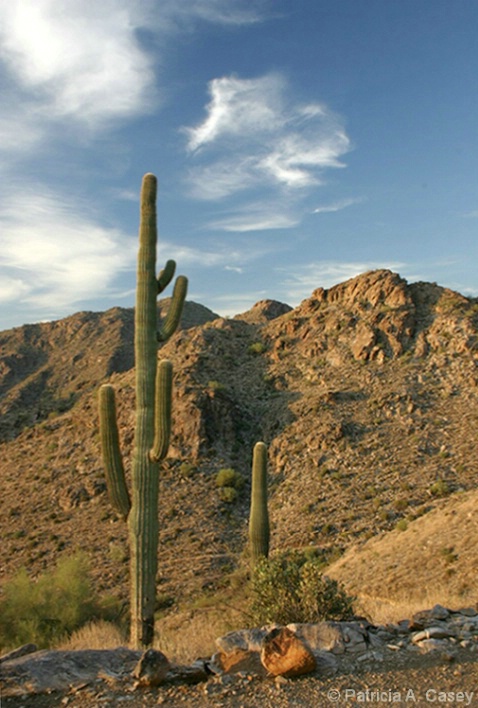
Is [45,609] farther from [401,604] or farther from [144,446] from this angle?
[401,604]

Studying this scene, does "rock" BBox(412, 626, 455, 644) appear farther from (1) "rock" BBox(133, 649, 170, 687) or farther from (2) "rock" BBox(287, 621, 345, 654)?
(1) "rock" BBox(133, 649, 170, 687)

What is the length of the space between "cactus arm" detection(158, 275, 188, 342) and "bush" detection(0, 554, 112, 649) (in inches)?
263

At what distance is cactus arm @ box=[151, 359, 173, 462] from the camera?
34.7ft

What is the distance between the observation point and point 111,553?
23953 millimetres

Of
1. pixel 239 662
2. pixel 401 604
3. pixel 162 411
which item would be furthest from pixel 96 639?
pixel 401 604

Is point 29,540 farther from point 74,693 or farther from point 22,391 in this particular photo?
point 22,391

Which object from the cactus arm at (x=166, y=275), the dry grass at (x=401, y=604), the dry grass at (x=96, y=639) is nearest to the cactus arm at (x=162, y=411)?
the cactus arm at (x=166, y=275)

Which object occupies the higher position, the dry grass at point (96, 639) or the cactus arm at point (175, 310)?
the cactus arm at point (175, 310)

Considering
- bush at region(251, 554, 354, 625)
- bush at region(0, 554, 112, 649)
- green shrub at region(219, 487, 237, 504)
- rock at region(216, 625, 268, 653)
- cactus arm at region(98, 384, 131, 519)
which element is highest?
cactus arm at region(98, 384, 131, 519)

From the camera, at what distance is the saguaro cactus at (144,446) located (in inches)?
404

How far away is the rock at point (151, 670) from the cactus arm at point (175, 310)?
6.70 m

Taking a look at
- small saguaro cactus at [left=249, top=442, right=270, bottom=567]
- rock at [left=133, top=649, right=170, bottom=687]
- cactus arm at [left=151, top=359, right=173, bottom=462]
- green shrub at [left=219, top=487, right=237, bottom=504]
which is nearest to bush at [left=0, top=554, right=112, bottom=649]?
small saguaro cactus at [left=249, top=442, right=270, bottom=567]

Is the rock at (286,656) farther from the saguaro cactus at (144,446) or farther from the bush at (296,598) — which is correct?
the saguaro cactus at (144,446)

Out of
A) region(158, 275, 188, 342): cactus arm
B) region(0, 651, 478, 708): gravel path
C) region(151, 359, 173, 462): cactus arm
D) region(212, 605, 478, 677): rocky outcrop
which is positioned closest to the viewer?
region(0, 651, 478, 708): gravel path
